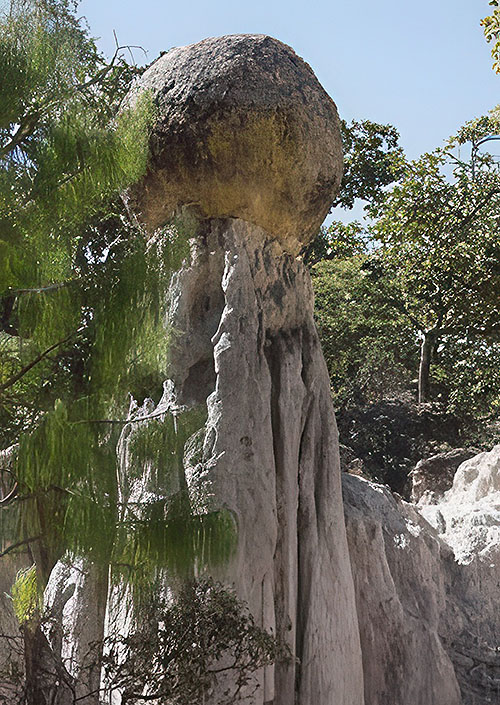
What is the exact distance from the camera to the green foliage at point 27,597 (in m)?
5.03

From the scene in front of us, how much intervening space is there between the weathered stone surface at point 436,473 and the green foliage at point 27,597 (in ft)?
22.7

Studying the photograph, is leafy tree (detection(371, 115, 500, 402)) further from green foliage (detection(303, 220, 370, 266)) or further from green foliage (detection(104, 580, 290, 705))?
green foliage (detection(104, 580, 290, 705))

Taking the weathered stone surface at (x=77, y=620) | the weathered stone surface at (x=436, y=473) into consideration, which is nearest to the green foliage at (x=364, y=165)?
the weathered stone surface at (x=436, y=473)

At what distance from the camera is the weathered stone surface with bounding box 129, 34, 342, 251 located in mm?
5289

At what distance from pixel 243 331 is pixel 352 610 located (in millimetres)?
2000

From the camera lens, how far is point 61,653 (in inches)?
219

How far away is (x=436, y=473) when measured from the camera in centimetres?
1128

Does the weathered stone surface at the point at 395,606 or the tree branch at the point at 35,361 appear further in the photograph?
the weathered stone surface at the point at 395,606

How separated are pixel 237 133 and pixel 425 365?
345 inches

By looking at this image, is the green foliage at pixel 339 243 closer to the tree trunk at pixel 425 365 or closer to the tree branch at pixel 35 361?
the tree trunk at pixel 425 365

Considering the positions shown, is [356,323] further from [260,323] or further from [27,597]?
[27,597]

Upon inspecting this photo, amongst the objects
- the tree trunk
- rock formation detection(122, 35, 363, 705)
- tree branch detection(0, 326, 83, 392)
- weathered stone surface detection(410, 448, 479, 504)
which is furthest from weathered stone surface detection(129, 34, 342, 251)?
the tree trunk

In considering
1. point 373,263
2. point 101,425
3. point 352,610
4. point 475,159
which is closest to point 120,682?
point 101,425

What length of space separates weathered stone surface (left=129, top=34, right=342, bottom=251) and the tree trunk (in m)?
7.91
